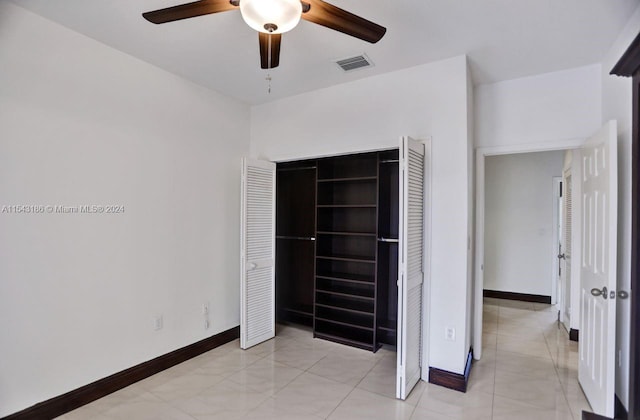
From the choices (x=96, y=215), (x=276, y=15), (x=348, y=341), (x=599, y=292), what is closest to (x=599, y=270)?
(x=599, y=292)

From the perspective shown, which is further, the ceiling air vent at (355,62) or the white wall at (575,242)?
the white wall at (575,242)

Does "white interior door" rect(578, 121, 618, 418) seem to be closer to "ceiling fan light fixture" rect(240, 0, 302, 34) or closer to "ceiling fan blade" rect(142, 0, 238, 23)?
"ceiling fan light fixture" rect(240, 0, 302, 34)

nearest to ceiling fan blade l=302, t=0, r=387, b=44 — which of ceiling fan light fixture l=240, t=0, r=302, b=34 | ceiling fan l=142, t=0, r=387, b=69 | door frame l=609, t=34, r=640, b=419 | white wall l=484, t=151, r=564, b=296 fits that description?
ceiling fan l=142, t=0, r=387, b=69

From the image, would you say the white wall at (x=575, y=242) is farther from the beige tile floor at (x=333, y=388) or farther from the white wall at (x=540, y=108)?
the white wall at (x=540, y=108)

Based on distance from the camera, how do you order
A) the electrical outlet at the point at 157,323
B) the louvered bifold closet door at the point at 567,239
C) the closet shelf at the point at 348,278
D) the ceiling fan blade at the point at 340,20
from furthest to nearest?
the louvered bifold closet door at the point at 567,239, the closet shelf at the point at 348,278, the electrical outlet at the point at 157,323, the ceiling fan blade at the point at 340,20

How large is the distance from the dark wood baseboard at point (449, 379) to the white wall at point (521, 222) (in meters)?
3.39

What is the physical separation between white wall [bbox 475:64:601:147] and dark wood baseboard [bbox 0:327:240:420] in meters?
3.57

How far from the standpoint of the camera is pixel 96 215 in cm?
268

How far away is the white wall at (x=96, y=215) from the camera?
2256 millimetres

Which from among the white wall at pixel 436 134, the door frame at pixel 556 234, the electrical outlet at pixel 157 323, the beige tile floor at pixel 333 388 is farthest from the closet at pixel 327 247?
the door frame at pixel 556 234

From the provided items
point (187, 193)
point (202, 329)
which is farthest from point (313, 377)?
point (187, 193)

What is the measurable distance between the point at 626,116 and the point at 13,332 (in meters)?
4.43

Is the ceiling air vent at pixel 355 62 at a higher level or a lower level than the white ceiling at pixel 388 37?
higher

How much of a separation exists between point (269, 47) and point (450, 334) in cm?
264
